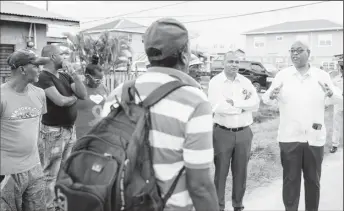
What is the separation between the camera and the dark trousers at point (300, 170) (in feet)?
13.2

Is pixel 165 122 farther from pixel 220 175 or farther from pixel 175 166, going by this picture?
pixel 220 175

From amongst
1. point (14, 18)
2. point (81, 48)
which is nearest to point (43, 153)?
point (14, 18)

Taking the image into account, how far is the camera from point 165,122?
1.84 meters

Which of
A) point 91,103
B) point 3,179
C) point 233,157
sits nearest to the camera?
point 3,179

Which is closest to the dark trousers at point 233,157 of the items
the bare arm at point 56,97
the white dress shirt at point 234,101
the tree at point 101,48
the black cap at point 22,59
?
the white dress shirt at point 234,101

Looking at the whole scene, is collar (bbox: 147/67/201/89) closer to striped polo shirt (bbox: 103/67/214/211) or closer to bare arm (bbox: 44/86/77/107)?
striped polo shirt (bbox: 103/67/214/211)

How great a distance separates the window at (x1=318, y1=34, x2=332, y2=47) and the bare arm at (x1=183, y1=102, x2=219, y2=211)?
36.4m

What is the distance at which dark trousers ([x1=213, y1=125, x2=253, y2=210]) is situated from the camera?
14.3 feet

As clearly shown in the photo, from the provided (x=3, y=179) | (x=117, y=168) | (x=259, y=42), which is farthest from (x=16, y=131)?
(x=259, y=42)

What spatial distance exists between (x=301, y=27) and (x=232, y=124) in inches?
1391

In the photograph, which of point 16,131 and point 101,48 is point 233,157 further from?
point 101,48

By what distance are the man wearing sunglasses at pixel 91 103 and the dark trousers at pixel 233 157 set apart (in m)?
1.46

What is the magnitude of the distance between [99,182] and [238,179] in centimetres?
298

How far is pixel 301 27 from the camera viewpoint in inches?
1451
